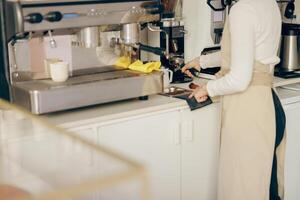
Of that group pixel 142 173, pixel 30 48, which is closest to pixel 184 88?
pixel 30 48

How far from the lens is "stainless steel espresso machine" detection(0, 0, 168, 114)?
6.64ft

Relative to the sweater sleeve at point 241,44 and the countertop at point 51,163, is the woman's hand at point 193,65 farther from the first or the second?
the countertop at point 51,163

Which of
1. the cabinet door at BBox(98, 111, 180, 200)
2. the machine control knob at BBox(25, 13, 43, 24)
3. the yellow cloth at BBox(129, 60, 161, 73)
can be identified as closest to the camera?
the machine control knob at BBox(25, 13, 43, 24)

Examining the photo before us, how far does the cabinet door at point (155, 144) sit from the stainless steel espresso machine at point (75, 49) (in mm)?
126

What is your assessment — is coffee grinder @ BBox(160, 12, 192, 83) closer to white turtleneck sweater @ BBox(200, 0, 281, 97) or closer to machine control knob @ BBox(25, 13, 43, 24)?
white turtleneck sweater @ BBox(200, 0, 281, 97)

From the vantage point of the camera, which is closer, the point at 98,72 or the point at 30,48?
the point at 30,48

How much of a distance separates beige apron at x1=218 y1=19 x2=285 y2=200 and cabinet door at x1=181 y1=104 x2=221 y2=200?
124 mm

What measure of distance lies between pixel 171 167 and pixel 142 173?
4.95 ft

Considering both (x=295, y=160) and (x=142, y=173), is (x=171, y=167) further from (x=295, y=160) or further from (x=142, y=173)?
(x=142, y=173)

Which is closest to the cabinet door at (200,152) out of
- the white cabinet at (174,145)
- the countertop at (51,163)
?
the white cabinet at (174,145)

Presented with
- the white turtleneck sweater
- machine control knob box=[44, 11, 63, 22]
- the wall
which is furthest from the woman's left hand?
machine control knob box=[44, 11, 63, 22]

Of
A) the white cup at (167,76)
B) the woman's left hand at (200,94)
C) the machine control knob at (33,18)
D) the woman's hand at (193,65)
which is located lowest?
the woman's left hand at (200,94)

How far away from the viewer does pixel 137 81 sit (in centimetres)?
232

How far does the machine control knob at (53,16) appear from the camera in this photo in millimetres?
2002
